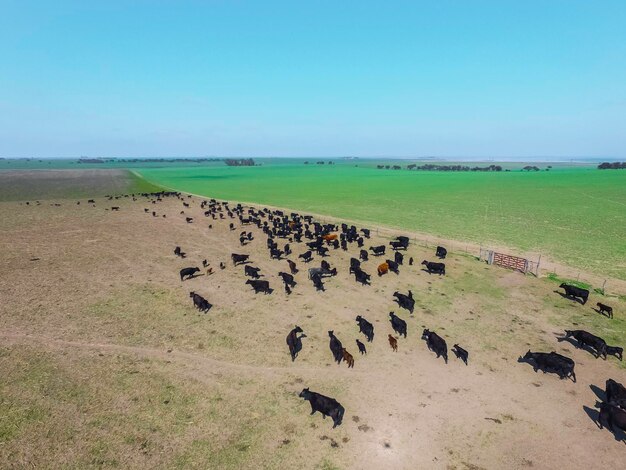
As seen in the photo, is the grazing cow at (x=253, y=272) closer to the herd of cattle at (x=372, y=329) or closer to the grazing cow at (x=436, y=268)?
the herd of cattle at (x=372, y=329)

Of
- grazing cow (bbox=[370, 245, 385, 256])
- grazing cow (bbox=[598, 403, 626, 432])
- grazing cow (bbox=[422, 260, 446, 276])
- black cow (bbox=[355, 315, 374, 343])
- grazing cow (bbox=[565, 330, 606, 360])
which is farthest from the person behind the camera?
grazing cow (bbox=[370, 245, 385, 256])

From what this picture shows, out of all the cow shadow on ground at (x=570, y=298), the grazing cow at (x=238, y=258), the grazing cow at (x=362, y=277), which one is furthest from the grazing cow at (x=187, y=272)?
the cow shadow on ground at (x=570, y=298)

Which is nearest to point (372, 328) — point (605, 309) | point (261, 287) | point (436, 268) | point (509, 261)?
point (261, 287)

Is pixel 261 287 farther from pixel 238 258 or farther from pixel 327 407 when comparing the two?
pixel 327 407

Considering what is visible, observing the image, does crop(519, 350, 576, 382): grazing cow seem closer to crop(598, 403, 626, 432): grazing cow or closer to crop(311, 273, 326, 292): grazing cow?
crop(598, 403, 626, 432): grazing cow

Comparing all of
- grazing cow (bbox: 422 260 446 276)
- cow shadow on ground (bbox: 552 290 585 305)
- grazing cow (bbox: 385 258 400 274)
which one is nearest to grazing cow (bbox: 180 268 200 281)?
grazing cow (bbox: 385 258 400 274)

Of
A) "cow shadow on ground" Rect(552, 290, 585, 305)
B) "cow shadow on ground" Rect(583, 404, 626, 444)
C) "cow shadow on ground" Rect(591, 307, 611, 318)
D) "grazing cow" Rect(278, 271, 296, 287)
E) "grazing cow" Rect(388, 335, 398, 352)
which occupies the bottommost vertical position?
"cow shadow on ground" Rect(583, 404, 626, 444)

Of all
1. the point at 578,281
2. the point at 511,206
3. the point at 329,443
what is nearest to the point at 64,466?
the point at 329,443

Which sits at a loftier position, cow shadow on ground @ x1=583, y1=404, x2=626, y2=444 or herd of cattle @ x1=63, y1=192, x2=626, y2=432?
herd of cattle @ x1=63, y1=192, x2=626, y2=432

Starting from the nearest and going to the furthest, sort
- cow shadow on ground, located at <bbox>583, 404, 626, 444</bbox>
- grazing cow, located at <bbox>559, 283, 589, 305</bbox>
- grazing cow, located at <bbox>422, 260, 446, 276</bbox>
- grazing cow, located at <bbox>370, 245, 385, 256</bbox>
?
1. cow shadow on ground, located at <bbox>583, 404, 626, 444</bbox>
2. grazing cow, located at <bbox>559, 283, 589, 305</bbox>
3. grazing cow, located at <bbox>422, 260, 446, 276</bbox>
4. grazing cow, located at <bbox>370, 245, 385, 256</bbox>
